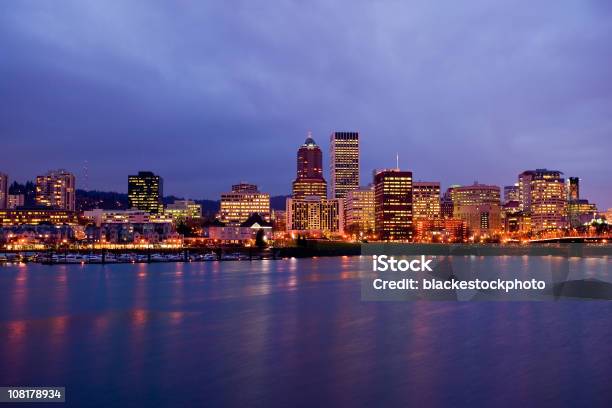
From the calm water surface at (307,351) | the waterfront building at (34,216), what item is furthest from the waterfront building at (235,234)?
the calm water surface at (307,351)

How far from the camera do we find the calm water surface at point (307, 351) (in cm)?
1611

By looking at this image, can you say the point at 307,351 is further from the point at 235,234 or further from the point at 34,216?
the point at 34,216

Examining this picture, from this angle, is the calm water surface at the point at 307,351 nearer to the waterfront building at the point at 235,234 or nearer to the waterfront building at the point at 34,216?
the waterfront building at the point at 235,234

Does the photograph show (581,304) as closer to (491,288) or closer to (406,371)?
(491,288)

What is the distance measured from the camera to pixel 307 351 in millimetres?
21500

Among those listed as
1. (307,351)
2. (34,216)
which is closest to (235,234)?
(34,216)

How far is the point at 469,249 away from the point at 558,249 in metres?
18.5

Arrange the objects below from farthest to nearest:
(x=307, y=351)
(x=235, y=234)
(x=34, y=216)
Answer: (x=34, y=216) < (x=235, y=234) < (x=307, y=351)

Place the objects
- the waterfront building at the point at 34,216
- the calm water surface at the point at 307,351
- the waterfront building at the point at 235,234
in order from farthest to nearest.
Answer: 1. the waterfront building at the point at 34,216
2. the waterfront building at the point at 235,234
3. the calm water surface at the point at 307,351

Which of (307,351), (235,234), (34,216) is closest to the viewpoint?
(307,351)

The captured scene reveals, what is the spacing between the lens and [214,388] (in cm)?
1656

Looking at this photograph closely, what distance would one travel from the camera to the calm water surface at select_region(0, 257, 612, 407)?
16.1m

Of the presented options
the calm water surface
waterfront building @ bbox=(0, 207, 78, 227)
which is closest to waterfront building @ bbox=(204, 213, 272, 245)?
waterfront building @ bbox=(0, 207, 78, 227)

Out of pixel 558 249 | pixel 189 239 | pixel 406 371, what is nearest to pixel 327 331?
pixel 406 371
